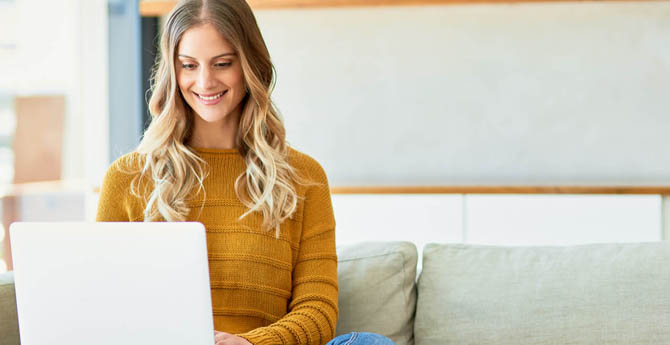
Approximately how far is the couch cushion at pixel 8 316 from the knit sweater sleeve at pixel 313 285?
575mm

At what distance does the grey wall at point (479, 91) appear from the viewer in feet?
8.63

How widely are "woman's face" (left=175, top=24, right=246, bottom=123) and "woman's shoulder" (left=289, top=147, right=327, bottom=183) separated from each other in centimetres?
21

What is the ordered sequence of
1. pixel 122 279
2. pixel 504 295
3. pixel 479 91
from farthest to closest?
pixel 479 91, pixel 504 295, pixel 122 279

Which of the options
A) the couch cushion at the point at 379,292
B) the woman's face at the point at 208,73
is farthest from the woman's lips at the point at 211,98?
the couch cushion at the point at 379,292

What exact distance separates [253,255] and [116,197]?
35cm

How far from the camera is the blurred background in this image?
2543mm

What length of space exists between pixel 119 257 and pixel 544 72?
198 cm

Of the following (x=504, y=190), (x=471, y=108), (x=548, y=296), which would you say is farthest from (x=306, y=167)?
(x=471, y=108)

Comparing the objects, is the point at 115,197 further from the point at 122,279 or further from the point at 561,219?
the point at 561,219

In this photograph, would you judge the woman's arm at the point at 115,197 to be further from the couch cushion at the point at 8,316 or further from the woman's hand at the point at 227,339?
the woman's hand at the point at 227,339

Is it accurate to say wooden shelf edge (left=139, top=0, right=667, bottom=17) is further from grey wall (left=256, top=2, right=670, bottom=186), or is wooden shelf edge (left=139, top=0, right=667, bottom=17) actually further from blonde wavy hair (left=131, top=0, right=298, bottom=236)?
blonde wavy hair (left=131, top=0, right=298, bottom=236)

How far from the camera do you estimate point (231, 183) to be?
1.73 meters

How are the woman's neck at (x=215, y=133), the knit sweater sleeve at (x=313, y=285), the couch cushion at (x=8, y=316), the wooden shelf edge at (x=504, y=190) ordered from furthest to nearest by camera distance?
1. the wooden shelf edge at (x=504, y=190)
2. the woman's neck at (x=215, y=133)
3. the couch cushion at (x=8, y=316)
4. the knit sweater sleeve at (x=313, y=285)

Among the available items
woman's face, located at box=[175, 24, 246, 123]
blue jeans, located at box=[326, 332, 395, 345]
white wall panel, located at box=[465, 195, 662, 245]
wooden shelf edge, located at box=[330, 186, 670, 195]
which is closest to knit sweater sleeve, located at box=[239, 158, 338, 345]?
blue jeans, located at box=[326, 332, 395, 345]
